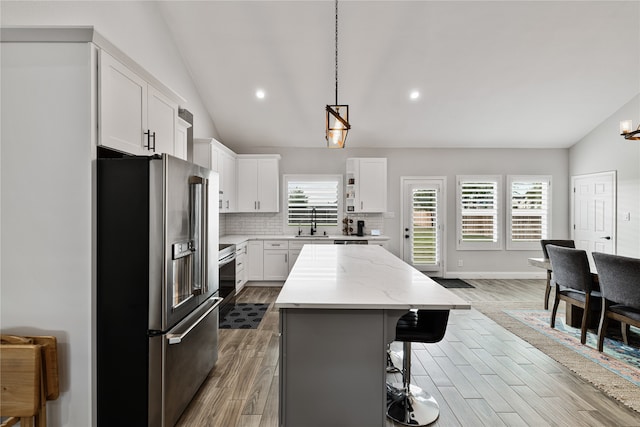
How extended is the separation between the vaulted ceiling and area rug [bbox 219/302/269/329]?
3.13m

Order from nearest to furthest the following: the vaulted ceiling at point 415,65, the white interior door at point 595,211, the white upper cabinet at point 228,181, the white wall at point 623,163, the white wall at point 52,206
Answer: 1. the white wall at point 52,206
2. the vaulted ceiling at point 415,65
3. the white wall at point 623,163
4. the white upper cabinet at point 228,181
5. the white interior door at point 595,211

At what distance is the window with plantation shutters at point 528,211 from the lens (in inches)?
248

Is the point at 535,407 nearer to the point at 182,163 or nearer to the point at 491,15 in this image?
the point at 182,163

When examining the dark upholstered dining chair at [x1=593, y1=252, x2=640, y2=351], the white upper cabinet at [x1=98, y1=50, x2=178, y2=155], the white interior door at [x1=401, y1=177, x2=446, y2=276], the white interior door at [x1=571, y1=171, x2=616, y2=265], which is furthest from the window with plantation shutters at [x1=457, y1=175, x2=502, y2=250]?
the white upper cabinet at [x1=98, y1=50, x2=178, y2=155]

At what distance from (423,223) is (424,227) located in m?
0.08

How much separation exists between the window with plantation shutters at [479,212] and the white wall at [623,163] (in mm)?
1584

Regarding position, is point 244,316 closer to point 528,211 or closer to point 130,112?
point 130,112

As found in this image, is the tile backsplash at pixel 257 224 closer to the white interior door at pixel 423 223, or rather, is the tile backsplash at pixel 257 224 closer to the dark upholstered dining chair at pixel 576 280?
the white interior door at pixel 423 223

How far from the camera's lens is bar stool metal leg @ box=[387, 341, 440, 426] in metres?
2.06

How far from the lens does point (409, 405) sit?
214cm

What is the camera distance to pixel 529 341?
3334 millimetres

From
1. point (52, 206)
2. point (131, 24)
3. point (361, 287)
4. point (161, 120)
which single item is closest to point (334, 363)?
point (361, 287)

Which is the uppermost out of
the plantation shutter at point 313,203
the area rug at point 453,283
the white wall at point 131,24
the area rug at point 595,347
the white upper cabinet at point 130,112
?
the white wall at point 131,24

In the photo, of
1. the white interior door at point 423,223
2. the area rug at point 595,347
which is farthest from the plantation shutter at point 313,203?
the area rug at point 595,347
